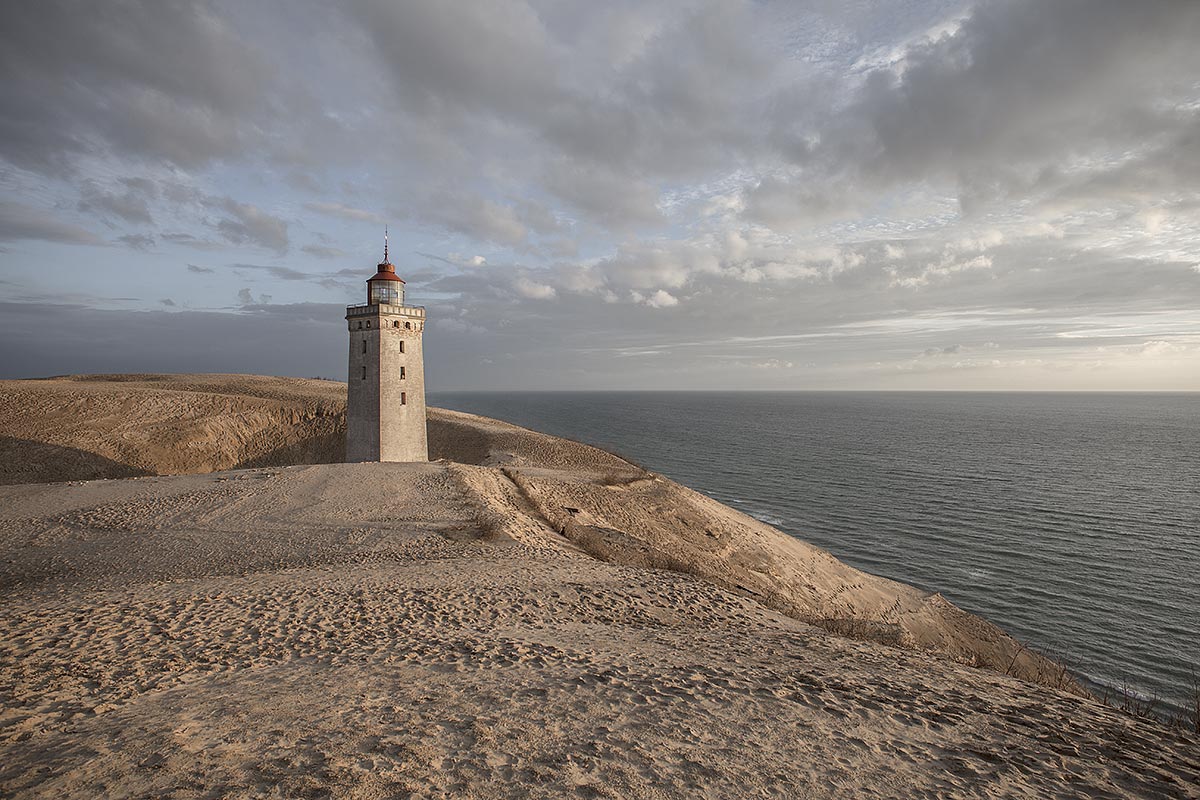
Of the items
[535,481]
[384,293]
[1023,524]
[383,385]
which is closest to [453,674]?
[535,481]

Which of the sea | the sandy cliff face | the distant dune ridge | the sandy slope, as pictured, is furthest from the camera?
the sea

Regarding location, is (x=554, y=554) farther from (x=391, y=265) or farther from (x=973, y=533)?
(x=973, y=533)

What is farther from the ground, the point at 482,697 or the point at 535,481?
the point at 482,697

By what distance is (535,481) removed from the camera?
2675 cm

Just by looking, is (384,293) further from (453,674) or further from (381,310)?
(453,674)

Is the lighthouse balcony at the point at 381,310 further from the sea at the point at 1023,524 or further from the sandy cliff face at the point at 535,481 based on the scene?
the sea at the point at 1023,524

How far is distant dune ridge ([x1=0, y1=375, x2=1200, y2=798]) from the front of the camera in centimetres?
627

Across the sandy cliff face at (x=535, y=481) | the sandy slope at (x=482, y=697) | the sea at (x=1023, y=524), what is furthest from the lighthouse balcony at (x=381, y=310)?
the sea at (x=1023, y=524)

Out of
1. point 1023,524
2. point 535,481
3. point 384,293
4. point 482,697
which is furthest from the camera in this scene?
point 1023,524

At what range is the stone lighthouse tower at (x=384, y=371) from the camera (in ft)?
106

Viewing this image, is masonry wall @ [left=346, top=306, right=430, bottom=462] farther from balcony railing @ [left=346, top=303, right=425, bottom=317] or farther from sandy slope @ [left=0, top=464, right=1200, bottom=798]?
sandy slope @ [left=0, top=464, right=1200, bottom=798]

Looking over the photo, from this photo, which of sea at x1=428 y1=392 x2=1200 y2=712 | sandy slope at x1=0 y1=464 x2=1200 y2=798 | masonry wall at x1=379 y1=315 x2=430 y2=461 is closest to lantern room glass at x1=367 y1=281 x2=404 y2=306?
masonry wall at x1=379 y1=315 x2=430 y2=461

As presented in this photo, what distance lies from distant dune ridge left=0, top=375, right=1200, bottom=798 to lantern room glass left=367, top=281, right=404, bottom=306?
45.1ft

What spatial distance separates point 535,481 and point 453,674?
59.1 feet
